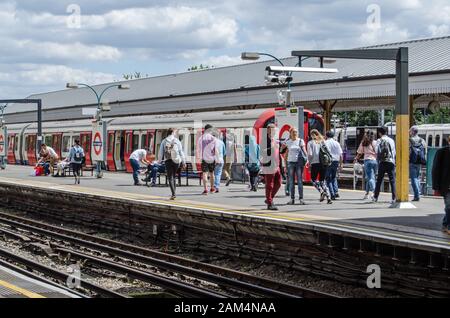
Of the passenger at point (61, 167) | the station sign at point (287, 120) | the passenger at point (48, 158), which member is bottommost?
the passenger at point (61, 167)

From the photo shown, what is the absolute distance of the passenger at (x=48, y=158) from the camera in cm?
3430

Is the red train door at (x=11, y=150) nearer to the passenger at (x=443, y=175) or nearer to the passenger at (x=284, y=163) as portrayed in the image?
the passenger at (x=284, y=163)

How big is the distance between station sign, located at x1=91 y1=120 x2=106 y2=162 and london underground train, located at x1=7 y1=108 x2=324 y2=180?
10.4 feet

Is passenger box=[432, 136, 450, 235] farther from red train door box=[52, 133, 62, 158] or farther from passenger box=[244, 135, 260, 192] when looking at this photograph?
red train door box=[52, 133, 62, 158]

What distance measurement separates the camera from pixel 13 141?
55594 millimetres

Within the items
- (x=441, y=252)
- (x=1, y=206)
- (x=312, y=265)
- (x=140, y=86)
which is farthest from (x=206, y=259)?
(x=140, y=86)

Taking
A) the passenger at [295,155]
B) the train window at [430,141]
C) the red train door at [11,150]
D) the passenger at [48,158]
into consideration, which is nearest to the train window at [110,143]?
the passenger at [48,158]

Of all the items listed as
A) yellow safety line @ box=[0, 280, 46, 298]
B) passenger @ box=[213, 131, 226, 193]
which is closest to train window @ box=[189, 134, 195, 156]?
passenger @ box=[213, 131, 226, 193]

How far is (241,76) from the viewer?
53.8m

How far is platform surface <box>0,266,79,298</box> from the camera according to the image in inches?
384

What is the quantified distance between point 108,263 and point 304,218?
3995mm

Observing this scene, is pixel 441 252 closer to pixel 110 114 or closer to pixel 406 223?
pixel 406 223

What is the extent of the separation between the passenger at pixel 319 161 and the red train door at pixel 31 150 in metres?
36.0
